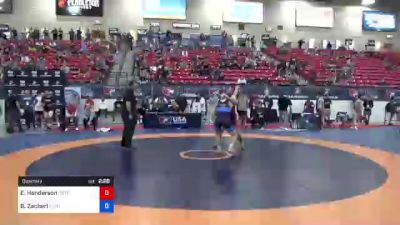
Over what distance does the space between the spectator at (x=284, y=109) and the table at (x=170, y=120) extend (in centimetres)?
372

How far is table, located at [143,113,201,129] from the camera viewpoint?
16188 mm

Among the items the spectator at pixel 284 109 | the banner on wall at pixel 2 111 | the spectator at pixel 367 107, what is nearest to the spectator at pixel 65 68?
the banner on wall at pixel 2 111

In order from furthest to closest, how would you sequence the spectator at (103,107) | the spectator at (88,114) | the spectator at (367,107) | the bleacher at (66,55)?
→ the bleacher at (66,55) → the spectator at (367,107) → the spectator at (103,107) → the spectator at (88,114)

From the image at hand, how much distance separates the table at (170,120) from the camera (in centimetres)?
1619

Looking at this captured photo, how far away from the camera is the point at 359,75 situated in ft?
87.3

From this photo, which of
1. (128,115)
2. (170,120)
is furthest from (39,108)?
(128,115)

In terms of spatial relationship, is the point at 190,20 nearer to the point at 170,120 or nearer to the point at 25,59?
the point at 25,59

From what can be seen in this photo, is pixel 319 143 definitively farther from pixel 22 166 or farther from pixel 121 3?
pixel 121 3

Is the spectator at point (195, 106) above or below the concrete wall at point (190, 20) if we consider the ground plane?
below

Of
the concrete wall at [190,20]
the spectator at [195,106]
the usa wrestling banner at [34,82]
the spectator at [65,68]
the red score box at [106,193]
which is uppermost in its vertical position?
the concrete wall at [190,20]

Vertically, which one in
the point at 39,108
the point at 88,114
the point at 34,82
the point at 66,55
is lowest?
the point at 88,114
